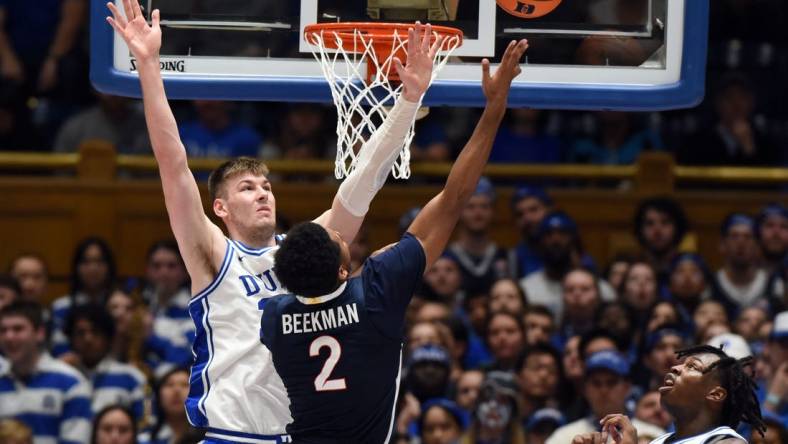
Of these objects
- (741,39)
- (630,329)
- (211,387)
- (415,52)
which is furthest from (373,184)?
(741,39)

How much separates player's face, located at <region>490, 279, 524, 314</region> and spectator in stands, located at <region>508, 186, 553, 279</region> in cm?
57

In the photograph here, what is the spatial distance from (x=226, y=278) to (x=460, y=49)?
1375mm

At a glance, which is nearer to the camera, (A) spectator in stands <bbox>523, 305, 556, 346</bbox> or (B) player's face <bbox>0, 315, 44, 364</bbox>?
(B) player's face <bbox>0, 315, 44, 364</bbox>

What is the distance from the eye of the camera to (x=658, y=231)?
1045 centimetres

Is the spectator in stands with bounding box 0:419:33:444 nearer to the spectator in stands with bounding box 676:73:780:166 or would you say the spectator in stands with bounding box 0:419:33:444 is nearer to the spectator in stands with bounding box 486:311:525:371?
the spectator in stands with bounding box 486:311:525:371

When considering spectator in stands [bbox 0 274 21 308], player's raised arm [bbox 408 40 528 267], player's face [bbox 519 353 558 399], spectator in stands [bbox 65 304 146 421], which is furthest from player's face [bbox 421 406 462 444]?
player's raised arm [bbox 408 40 528 267]

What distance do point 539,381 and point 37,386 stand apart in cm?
292

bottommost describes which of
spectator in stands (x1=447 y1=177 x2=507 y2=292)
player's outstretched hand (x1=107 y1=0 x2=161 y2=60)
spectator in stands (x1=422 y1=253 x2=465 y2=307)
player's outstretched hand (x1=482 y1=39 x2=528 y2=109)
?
spectator in stands (x1=422 y1=253 x2=465 y2=307)

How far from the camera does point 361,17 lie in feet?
21.4

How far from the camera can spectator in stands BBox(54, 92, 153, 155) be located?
1179 cm

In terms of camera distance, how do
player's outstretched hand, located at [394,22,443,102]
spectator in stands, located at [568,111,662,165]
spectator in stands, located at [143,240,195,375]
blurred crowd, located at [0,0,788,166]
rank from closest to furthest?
player's outstretched hand, located at [394,22,443,102] → spectator in stands, located at [143,240,195,375] → blurred crowd, located at [0,0,788,166] → spectator in stands, located at [568,111,662,165]

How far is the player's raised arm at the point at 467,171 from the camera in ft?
19.0

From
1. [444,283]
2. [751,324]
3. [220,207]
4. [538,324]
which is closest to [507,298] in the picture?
[538,324]

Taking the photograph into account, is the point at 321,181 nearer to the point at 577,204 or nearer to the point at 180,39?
the point at 577,204
